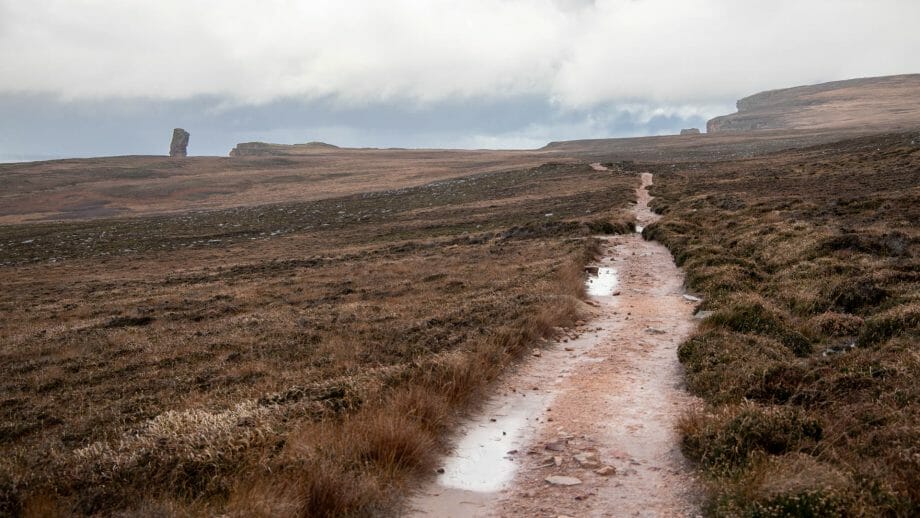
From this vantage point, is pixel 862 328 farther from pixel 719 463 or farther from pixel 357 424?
pixel 357 424

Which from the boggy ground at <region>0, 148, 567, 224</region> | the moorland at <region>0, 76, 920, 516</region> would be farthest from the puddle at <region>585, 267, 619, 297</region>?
the boggy ground at <region>0, 148, 567, 224</region>

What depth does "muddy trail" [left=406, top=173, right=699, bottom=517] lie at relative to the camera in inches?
255

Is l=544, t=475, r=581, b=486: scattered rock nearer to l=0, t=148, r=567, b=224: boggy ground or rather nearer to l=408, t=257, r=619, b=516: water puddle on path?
l=408, t=257, r=619, b=516: water puddle on path

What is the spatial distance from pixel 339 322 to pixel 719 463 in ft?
43.6

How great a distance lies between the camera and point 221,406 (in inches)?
381

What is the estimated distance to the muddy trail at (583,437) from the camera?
→ 6484 millimetres

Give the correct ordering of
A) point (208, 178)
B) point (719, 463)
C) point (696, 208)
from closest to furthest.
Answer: point (719, 463)
point (696, 208)
point (208, 178)

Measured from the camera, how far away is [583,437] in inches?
320

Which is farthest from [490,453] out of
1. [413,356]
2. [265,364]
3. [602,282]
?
[602,282]

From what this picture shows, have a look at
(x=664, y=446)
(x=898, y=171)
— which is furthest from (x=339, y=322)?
(x=898, y=171)

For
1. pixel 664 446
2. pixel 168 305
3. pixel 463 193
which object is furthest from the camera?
pixel 463 193

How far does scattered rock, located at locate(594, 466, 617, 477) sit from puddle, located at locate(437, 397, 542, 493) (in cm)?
110

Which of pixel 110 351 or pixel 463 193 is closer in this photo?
pixel 110 351

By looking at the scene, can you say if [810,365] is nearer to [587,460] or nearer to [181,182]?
[587,460]
